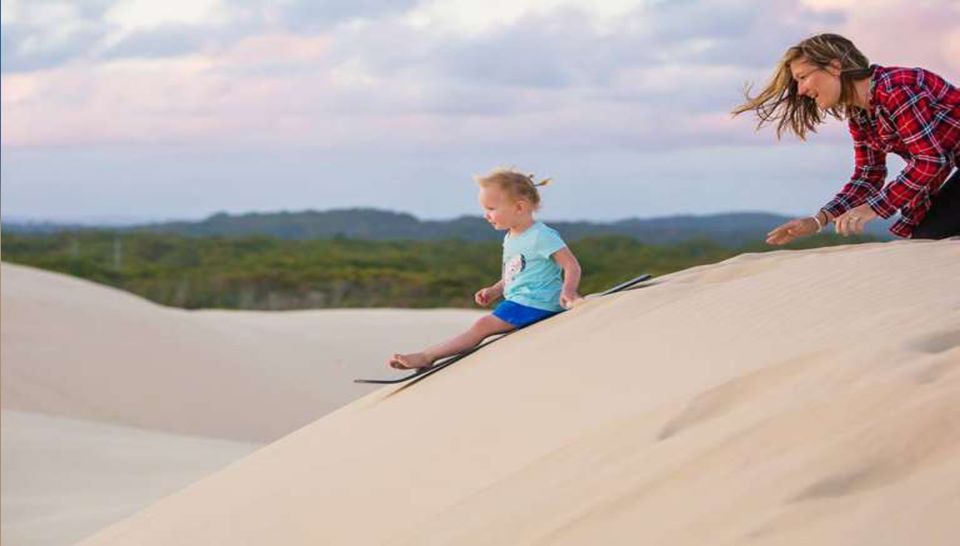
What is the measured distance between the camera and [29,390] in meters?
16.7

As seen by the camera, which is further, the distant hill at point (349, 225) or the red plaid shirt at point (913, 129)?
the distant hill at point (349, 225)

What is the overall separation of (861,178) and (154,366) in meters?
13.3

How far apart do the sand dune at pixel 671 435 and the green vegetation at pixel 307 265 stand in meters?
29.8

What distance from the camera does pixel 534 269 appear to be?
5.68m

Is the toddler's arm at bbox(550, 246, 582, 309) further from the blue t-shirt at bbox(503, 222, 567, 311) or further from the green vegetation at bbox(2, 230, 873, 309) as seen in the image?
the green vegetation at bbox(2, 230, 873, 309)

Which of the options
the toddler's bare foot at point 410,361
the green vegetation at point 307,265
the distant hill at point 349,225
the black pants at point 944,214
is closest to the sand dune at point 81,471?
the toddler's bare foot at point 410,361

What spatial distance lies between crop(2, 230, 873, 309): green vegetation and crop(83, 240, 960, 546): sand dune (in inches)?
1172

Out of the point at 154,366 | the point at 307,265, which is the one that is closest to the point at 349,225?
the point at 307,265

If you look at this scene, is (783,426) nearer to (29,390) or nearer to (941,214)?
(941,214)

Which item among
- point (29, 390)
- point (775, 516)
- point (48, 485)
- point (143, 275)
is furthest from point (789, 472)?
point (143, 275)

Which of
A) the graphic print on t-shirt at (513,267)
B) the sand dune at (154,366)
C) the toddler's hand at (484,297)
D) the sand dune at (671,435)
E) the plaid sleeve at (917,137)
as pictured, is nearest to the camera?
the sand dune at (671,435)

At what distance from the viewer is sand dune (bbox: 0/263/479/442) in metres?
17.0

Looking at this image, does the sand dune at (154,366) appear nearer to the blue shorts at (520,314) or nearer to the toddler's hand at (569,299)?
the blue shorts at (520,314)

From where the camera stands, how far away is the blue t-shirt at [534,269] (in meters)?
5.61
